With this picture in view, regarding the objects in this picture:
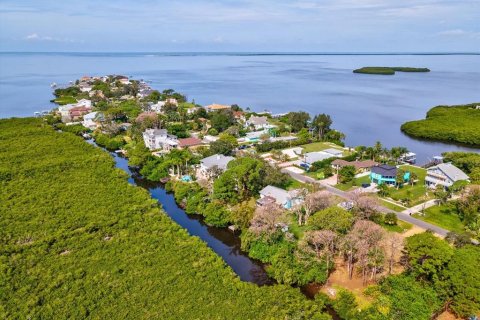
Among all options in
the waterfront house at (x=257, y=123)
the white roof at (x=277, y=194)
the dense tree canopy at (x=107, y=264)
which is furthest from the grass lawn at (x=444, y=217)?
the waterfront house at (x=257, y=123)

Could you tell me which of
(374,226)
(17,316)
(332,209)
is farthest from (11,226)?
(374,226)

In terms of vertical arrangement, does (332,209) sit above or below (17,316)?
above

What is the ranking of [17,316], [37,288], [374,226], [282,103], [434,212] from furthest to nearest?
[282,103], [434,212], [374,226], [37,288], [17,316]

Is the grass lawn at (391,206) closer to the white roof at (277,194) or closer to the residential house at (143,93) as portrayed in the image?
the white roof at (277,194)

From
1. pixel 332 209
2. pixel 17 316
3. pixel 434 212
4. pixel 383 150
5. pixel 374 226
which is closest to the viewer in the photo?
pixel 17 316

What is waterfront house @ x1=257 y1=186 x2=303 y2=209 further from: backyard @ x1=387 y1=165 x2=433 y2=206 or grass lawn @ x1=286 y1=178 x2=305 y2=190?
backyard @ x1=387 y1=165 x2=433 y2=206

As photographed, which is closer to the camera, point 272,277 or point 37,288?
point 37,288

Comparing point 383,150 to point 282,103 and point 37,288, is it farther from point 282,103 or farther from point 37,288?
point 282,103
